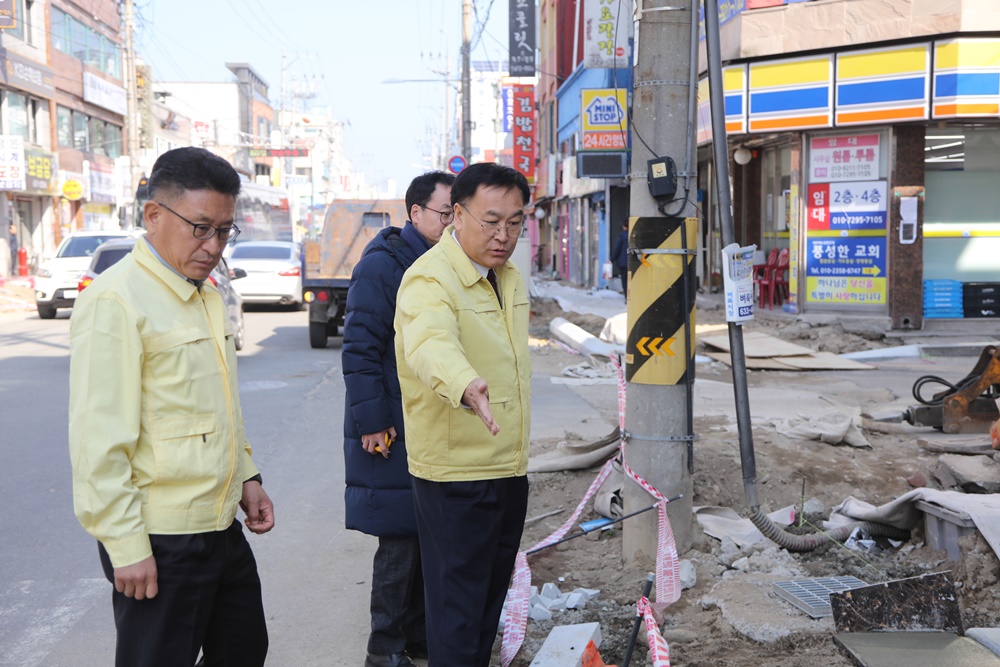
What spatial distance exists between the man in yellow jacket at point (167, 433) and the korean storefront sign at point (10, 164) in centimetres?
3237

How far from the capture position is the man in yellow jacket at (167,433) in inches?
96.0

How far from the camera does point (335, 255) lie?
50.8 ft

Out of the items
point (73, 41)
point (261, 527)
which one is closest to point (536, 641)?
point (261, 527)

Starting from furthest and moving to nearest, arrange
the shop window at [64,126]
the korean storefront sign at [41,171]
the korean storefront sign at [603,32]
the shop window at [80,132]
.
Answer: the shop window at [80,132]
the shop window at [64,126]
the korean storefront sign at [41,171]
the korean storefront sign at [603,32]

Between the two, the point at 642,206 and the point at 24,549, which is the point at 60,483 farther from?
the point at 642,206

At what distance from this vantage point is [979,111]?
47.6 feet

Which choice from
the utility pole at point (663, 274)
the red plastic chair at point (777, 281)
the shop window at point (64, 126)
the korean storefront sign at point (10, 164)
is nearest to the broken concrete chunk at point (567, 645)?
the utility pole at point (663, 274)

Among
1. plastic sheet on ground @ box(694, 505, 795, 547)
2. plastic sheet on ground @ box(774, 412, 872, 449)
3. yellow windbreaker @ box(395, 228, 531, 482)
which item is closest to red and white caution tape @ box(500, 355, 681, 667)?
plastic sheet on ground @ box(694, 505, 795, 547)

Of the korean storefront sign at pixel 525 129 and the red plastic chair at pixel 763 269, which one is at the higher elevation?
the korean storefront sign at pixel 525 129

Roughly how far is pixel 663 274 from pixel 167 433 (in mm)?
2926

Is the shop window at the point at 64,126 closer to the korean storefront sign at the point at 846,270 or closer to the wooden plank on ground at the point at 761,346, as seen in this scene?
the korean storefront sign at the point at 846,270

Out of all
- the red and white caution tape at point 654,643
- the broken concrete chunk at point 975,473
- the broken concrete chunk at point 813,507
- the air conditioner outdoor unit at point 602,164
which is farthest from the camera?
the air conditioner outdoor unit at point 602,164

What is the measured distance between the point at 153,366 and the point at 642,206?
3.01 meters

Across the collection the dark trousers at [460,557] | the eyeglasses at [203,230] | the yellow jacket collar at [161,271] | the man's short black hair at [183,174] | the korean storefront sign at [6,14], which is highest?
the korean storefront sign at [6,14]
